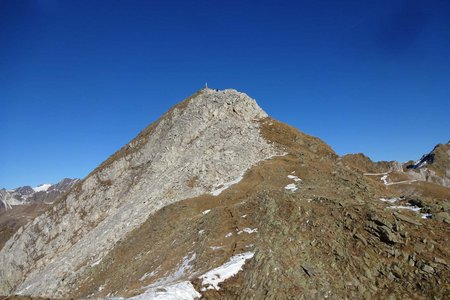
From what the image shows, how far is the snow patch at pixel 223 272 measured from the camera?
18261 mm

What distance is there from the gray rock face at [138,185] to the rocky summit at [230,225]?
27cm

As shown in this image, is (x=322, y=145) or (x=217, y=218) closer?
(x=217, y=218)

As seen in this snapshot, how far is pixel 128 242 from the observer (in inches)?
1559

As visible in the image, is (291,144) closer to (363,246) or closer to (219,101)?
(219,101)

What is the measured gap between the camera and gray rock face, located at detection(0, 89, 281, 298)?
45.8 metres

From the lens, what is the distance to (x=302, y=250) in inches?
894

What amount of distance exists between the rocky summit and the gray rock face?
272 mm

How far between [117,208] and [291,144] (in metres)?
32.2

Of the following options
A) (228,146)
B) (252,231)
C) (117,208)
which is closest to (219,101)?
(228,146)

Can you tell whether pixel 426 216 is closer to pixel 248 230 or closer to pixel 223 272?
pixel 248 230

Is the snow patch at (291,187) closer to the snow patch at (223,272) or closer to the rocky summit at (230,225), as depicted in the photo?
the rocky summit at (230,225)

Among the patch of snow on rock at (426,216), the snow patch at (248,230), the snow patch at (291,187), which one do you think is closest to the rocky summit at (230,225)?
the patch of snow on rock at (426,216)

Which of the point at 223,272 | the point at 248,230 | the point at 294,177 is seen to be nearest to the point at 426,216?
the point at 248,230

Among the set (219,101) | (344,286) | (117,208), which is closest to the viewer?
(344,286)
